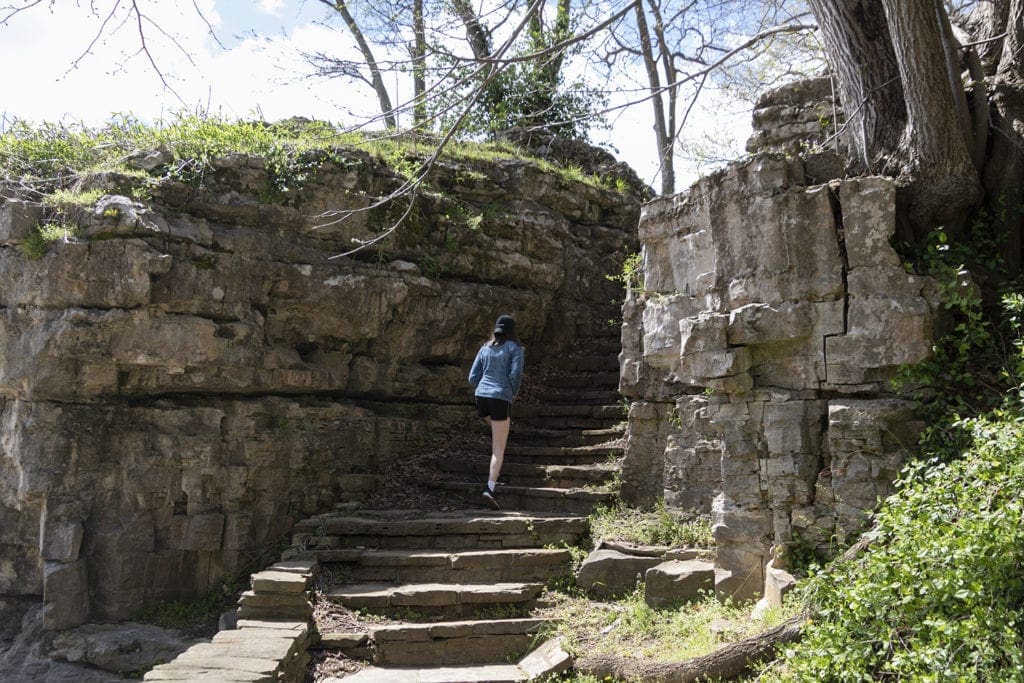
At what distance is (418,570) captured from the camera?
723 centimetres

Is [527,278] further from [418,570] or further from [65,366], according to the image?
[65,366]

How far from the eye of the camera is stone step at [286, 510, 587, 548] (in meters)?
7.53

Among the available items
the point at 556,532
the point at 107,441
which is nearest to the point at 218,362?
the point at 107,441

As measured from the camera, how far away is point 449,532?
7648mm

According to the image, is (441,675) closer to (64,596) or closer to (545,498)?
(545,498)

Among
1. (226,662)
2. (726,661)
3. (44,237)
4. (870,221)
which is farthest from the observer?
(44,237)

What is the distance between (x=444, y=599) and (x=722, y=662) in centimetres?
261

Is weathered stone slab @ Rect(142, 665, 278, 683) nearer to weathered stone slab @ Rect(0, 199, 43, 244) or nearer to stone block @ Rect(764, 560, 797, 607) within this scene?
stone block @ Rect(764, 560, 797, 607)

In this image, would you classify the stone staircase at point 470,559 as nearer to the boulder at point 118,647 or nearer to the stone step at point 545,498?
the stone step at point 545,498

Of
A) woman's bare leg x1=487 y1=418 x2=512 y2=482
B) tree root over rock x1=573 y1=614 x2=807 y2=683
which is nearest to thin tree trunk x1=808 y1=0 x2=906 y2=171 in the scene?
tree root over rock x1=573 y1=614 x2=807 y2=683

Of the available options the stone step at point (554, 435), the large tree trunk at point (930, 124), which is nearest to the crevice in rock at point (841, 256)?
the large tree trunk at point (930, 124)

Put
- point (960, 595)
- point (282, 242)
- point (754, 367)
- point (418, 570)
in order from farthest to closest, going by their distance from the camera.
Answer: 1. point (282, 242)
2. point (418, 570)
3. point (754, 367)
4. point (960, 595)

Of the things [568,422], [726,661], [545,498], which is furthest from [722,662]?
[568,422]

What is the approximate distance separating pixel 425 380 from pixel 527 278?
7.06 feet
